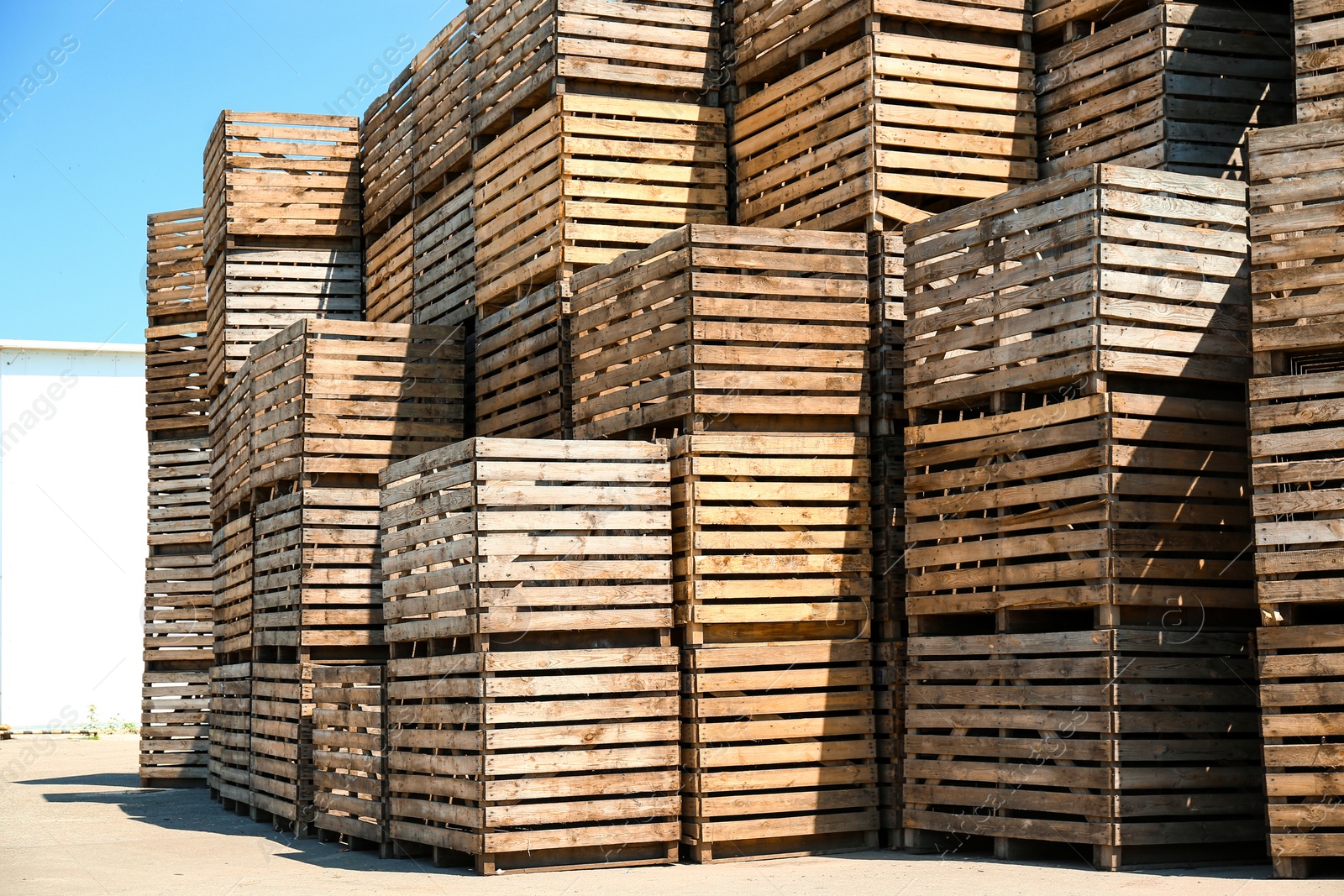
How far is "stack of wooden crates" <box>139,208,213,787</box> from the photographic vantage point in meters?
18.0

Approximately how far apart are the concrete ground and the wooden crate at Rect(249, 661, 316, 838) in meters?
0.27

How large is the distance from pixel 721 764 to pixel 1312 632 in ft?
11.7

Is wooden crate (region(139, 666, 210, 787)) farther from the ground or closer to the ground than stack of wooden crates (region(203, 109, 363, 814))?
closer to the ground

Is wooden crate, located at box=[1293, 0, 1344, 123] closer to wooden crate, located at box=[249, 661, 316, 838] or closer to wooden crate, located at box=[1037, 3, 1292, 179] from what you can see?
wooden crate, located at box=[1037, 3, 1292, 179]

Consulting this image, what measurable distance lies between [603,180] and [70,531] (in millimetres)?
23080

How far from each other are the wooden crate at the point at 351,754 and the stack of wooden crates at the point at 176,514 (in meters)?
6.80

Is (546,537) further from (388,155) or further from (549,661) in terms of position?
(388,155)

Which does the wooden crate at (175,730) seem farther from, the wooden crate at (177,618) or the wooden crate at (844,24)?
the wooden crate at (844,24)

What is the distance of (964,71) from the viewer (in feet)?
35.9

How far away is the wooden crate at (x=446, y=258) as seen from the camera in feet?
44.6

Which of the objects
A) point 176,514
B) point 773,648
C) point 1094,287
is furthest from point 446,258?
point 1094,287

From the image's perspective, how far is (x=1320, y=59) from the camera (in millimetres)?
9289

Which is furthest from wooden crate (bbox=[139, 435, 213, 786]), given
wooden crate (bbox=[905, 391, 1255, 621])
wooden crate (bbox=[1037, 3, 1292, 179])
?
wooden crate (bbox=[1037, 3, 1292, 179])

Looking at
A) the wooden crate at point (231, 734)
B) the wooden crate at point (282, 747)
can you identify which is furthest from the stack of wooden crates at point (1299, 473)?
the wooden crate at point (231, 734)
